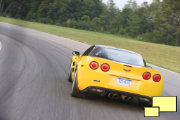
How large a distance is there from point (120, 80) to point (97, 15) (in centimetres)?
11190

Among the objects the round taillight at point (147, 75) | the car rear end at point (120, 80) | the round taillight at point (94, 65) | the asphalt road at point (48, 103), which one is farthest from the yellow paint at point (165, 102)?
the round taillight at point (94, 65)

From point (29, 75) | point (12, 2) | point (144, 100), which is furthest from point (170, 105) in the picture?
point (12, 2)

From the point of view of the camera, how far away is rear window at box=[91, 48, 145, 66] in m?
6.45

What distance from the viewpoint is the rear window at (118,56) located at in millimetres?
6445

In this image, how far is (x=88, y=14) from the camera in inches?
4387

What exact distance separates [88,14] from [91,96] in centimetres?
10592

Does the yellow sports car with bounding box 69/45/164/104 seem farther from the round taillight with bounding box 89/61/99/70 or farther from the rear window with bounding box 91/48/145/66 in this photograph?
the rear window with bounding box 91/48/145/66

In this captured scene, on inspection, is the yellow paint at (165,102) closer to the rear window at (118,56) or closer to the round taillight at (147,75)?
the round taillight at (147,75)

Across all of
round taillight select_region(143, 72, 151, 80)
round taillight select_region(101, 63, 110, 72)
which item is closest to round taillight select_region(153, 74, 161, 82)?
round taillight select_region(143, 72, 151, 80)

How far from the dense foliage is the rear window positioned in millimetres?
69541

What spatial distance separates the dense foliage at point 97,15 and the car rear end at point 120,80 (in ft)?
231

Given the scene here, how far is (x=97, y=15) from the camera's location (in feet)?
382

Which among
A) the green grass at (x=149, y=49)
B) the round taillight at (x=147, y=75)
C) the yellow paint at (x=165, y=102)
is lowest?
the green grass at (x=149, y=49)

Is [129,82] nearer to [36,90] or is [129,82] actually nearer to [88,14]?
[36,90]
